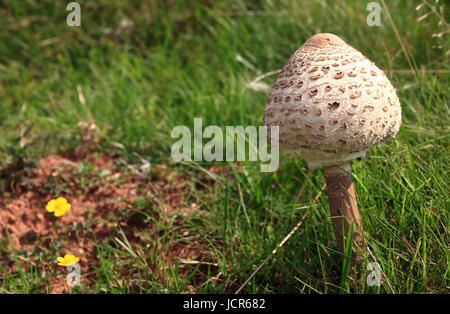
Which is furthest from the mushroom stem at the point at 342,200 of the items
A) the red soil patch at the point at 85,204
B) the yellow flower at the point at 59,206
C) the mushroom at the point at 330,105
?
the yellow flower at the point at 59,206

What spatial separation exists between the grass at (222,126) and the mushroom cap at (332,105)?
0.42m

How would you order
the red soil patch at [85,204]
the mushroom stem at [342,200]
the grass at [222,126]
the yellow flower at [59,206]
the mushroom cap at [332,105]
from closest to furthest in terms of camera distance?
the mushroom cap at [332,105] → the mushroom stem at [342,200] → the grass at [222,126] → the yellow flower at [59,206] → the red soil patch at [85,204]

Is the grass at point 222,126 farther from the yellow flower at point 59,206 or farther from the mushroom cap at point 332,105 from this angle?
the mushroom cap at point 332,105

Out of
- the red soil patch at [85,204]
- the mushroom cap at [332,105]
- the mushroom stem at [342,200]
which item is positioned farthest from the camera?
the red soil patch at [85,204]

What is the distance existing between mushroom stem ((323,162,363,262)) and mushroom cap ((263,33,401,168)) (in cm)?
14

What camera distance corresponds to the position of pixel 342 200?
2.04 meters

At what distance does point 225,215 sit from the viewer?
2.42 m

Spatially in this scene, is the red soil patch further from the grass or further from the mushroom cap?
the mushroom cap

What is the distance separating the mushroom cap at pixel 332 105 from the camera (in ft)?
5.78

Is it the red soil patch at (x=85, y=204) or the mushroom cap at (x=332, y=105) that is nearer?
the mushroom cap at (x=332, y=105)

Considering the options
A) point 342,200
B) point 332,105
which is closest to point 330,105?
point 332,105

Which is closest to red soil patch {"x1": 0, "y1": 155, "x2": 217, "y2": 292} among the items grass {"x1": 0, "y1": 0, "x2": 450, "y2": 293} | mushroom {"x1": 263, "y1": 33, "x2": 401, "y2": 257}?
grass {"x1": 0, "y1": 0, "x2": 450, "y2": 293}

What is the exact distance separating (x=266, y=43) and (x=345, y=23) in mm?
611
